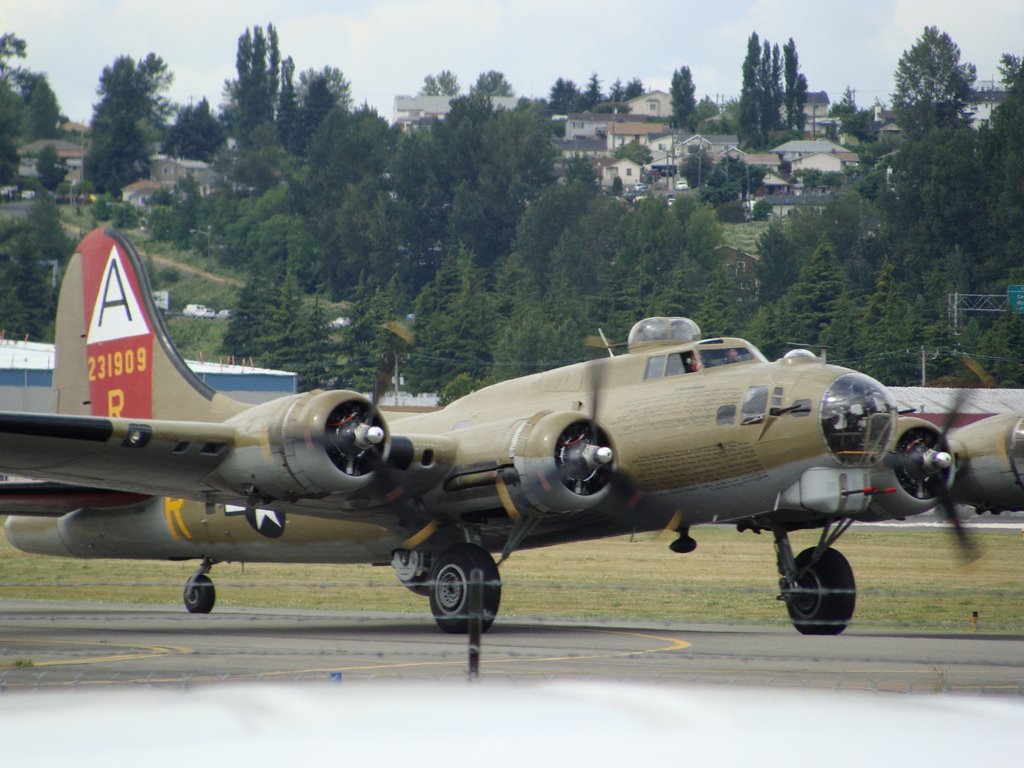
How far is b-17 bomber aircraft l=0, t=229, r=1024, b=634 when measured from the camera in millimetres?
16906

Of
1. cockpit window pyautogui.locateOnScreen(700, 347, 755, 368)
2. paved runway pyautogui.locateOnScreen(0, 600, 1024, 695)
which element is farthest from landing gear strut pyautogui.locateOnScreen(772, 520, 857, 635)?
cockpit window pyautogui.locateOnScreen(700, 347, 755, 368)

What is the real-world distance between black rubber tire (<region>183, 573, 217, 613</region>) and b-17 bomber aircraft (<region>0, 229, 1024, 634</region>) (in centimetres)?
166

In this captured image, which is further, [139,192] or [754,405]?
[139,192]

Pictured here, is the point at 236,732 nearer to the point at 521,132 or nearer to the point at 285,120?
the point at 521,132

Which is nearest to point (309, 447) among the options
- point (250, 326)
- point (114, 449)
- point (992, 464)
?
point (114, 449)

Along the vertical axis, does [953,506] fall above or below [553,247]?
below

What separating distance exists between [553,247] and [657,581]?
92.0 meters

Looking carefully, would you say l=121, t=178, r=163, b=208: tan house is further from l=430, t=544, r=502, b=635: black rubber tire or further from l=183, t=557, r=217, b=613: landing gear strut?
l=430, t=544, r=502, b=635: black rubber tire

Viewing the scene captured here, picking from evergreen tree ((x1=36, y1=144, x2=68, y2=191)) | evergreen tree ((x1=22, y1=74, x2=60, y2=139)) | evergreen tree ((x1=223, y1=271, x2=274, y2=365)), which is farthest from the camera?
evergreen tree ((x1=22, y1=74, x2=60, y2=139))

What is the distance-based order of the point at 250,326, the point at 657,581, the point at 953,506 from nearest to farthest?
the point at 953,506 → the point at 657,581 → the point at 250,326

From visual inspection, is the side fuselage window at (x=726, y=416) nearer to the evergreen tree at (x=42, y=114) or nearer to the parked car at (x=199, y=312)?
the parked car at (x=199, y=312)

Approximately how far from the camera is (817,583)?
1819 cm

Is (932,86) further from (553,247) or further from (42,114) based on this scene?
(42,114)

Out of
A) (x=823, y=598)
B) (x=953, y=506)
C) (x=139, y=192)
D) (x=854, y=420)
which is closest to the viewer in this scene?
(x=854, y=420)
